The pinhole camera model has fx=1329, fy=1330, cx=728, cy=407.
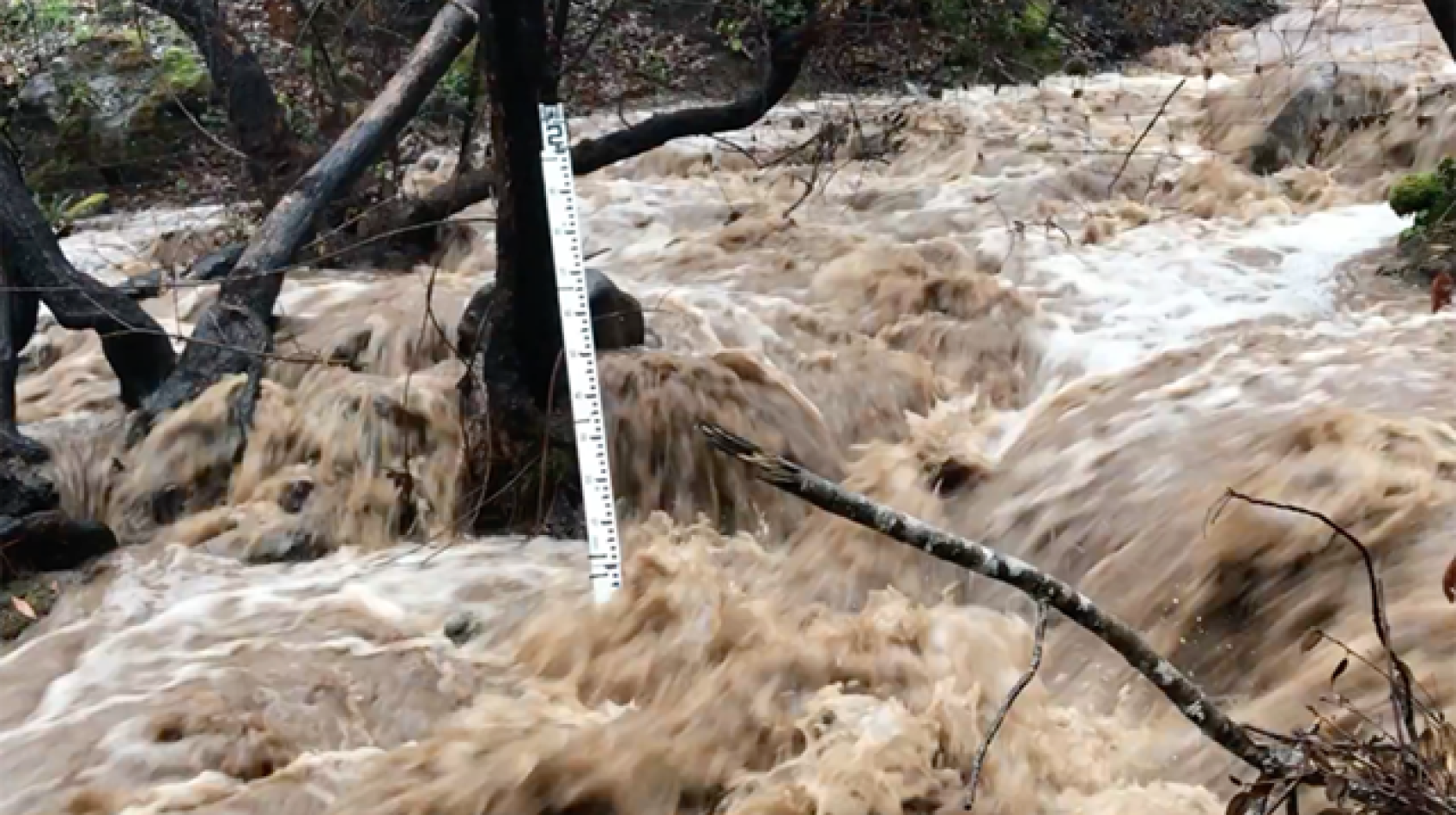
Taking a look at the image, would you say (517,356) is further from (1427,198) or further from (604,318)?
(1427,198)

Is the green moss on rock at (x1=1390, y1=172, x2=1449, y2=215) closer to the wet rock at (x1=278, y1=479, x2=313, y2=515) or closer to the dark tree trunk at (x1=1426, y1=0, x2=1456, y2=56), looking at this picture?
the dark tree trunk at (x1=1426, y1=0, x2=1456, y2=56)

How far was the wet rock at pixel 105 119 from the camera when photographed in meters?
10.7

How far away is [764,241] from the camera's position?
7.40m

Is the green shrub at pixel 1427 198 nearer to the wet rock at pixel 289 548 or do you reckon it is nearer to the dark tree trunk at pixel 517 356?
the dark tree trunk at pixel 517 356

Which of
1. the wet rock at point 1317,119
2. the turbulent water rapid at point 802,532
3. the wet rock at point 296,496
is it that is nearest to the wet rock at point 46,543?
the turbulent water rapid at point 802,532

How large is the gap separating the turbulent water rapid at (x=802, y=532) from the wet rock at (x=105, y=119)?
175 inches

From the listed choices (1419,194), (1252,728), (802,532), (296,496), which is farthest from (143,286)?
(1419,194)

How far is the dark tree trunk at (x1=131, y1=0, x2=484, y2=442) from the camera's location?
5300 mm

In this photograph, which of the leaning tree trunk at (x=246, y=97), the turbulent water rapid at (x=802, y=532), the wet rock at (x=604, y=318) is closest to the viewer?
the turbulent water rapid at (x=802, y=532)

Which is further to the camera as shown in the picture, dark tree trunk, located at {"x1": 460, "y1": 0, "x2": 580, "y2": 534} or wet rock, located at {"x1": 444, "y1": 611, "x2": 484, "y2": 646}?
dark tree trunk, located at {"x1": 460, "y1": 0, "x2": 580, "y2": 534}

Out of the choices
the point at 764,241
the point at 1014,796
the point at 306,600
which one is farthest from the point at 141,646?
the point at 764,241

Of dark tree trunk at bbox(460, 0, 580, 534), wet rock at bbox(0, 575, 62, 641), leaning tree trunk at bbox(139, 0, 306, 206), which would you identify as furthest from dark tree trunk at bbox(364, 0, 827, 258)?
leaning tree trunk at bbox(139, 0, 306, 206)

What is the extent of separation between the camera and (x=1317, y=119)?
8.34 meters

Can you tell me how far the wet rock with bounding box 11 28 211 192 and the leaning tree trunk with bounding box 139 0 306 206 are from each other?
2.54m
